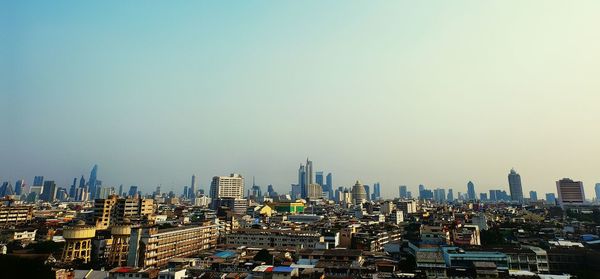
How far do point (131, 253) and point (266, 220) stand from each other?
1751 inches

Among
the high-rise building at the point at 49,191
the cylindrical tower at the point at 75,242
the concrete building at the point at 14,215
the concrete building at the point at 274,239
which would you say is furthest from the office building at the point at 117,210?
the high-rise building at the point at 49,191

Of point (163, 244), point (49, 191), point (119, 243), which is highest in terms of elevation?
point (49, 191)

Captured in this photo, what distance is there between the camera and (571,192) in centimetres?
12562

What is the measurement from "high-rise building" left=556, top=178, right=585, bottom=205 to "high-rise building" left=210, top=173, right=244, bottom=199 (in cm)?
12143

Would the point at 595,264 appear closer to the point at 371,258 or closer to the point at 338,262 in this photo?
the point at 371,258

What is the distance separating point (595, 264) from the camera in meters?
37.9

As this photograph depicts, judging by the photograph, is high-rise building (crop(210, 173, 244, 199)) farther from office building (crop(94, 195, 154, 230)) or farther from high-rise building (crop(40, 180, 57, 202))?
high-rise building (crop(40, 180, 57, 202))

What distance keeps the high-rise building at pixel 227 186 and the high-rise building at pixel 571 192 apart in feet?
398

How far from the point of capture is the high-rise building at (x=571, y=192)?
408ft

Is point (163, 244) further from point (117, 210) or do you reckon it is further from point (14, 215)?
point (14, 215)

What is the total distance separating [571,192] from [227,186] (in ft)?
427

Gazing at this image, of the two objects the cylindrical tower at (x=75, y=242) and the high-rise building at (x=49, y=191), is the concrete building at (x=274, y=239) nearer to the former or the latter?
the cylindrical tower at (x=75, y=242)

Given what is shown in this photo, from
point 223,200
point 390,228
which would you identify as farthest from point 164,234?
point 223,200

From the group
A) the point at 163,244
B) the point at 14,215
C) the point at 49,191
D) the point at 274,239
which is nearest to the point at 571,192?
the point at 274,239
